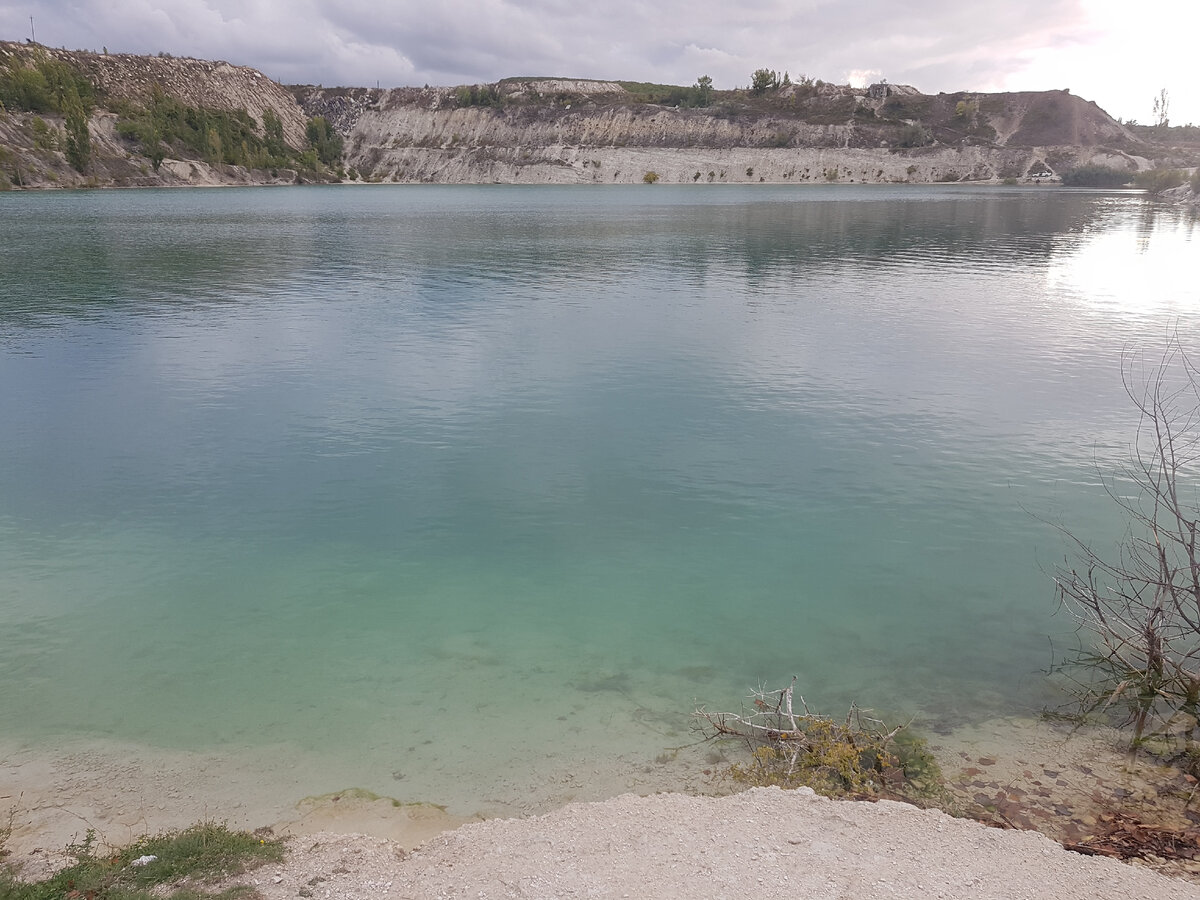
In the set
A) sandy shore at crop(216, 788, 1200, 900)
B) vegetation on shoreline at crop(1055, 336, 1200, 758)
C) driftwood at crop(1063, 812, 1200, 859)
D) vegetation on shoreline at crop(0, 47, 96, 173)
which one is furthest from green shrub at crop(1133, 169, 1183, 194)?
vegetation on shoreline at crop(0, 47, 96, 173)

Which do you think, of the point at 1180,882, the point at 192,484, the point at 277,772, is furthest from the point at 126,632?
the point at 1180,882

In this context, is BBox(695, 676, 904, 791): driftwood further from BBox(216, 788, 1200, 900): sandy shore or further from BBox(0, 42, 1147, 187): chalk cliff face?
BBox(0, 42, 1147, 187): chalk cliff face

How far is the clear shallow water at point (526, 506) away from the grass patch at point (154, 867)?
6.67 ft

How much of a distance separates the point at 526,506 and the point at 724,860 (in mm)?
10508

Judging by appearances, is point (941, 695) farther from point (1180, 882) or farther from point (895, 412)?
point (895, 412)

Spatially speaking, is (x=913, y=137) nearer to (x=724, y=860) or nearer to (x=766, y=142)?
(x=766, y=142)

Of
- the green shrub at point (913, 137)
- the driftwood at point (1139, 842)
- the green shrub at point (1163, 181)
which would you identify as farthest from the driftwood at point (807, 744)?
the green shrub at point (913, 137)

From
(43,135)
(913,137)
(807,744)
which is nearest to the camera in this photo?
(807,744)

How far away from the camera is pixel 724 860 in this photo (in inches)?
285

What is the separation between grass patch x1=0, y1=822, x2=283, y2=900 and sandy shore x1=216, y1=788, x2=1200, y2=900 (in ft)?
1.12

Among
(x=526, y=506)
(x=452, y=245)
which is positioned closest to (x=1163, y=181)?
(x=452, y=245)

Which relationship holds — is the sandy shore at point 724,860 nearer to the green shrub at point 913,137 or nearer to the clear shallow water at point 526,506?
the clear shallow water at point 526,506

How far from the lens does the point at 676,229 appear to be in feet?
242

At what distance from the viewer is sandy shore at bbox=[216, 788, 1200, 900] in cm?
682
